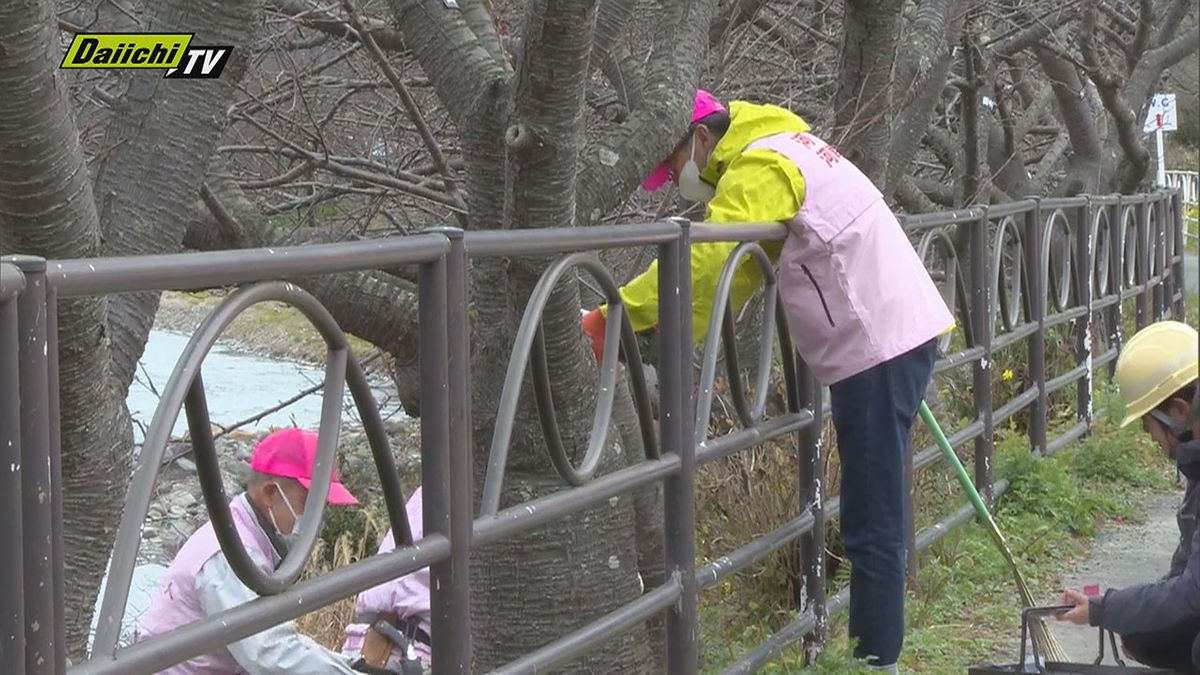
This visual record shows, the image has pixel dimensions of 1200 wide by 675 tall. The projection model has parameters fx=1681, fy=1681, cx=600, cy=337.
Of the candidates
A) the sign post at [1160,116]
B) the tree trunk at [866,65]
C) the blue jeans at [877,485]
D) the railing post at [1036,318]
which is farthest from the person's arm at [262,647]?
the sign post at [1160,116]

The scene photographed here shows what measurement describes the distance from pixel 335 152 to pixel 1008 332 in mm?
3138

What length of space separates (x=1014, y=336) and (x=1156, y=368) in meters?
3.87

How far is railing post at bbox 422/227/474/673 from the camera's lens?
2879 mm

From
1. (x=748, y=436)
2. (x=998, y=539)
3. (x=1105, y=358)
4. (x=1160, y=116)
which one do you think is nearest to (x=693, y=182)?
(x=748, y=436)

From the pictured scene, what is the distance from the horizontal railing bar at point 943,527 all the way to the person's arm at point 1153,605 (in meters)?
2.16

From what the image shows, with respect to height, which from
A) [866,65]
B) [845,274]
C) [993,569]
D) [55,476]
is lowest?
[993,569]

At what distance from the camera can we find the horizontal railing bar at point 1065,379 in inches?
324

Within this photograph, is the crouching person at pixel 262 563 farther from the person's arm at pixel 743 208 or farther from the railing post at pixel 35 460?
the railing post at pixel 35 460

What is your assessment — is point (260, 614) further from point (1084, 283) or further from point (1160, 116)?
point (1160, 116)

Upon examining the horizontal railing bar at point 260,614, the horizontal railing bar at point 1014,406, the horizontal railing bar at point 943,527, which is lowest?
the horizontal railing bar at point 943,527

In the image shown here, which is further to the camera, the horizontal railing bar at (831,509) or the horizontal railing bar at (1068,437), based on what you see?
the horizontal railing bar at (1068,437)

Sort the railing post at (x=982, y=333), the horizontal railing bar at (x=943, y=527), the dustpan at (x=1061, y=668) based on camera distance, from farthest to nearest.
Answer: the railing post at (x=982, y=333) < the horizontal railing bar at (x=943, y=527) < the dustpan at (x=1061, y=668)

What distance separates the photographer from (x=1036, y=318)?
802 cm

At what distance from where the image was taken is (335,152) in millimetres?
7395
